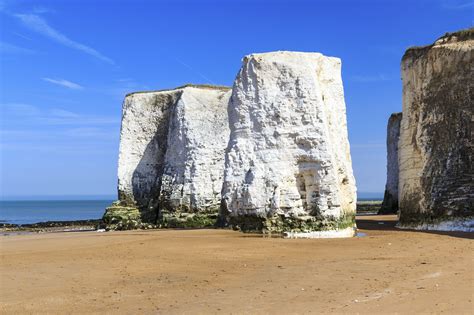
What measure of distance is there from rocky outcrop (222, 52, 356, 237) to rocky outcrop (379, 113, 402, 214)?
18.6 meters

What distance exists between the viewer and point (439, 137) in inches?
714

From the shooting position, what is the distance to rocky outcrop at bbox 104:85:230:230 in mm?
26156

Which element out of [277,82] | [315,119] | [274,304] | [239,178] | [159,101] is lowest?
[274,304]

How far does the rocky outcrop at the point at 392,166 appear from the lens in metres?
35.8

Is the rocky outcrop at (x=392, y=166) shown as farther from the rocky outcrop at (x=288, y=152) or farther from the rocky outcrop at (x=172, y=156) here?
the rocky outcrop at (x=288, y=152)

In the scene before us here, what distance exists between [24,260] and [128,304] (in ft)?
16.9

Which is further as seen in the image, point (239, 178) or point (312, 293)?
point (239, 178)

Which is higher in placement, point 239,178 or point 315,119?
point 315,119

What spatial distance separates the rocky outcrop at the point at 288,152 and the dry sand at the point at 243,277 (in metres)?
1.88

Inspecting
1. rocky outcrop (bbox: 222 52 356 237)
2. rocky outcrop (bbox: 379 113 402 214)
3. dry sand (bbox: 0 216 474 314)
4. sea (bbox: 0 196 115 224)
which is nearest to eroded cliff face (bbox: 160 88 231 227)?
rocky outcrop (bbox: 222 52 356 237)

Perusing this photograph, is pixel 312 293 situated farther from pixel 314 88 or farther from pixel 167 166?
pixel 167 166

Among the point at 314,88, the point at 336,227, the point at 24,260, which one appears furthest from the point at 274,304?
the point at 314,88

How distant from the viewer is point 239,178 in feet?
57.1

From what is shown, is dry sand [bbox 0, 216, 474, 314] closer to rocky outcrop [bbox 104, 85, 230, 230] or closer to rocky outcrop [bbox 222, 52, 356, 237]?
rocky outcrop [bbox 222, 52, 356, 237]
